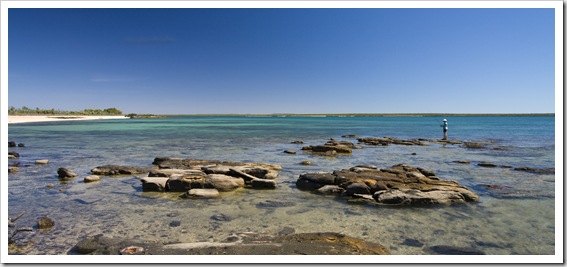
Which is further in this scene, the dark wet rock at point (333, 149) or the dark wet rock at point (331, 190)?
the dark wet rock at point (333, 149)

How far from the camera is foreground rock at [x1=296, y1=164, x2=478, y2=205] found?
42.1ft

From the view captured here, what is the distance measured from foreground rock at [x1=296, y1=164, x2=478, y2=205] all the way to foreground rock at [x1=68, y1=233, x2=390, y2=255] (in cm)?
496

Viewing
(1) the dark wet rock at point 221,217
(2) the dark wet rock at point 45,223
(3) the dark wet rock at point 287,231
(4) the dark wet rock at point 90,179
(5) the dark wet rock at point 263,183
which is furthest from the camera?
(4) the dark wet rock at point 90,179

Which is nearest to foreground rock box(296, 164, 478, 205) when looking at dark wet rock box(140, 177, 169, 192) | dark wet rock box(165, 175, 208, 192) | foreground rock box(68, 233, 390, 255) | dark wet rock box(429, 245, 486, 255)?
dark wet rock box(429, 245, 486, 255)

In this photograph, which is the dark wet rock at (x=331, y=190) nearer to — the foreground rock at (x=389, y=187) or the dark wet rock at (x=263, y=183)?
the foreground rock at (x=389, y=187)

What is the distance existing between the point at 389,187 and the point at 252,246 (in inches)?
342

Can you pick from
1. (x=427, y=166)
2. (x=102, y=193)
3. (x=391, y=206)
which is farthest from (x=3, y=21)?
(x=427, y=166)

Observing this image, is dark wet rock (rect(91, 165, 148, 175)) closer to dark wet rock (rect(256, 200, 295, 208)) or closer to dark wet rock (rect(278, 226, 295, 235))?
dark wet rock (rect(256, 200, 295, 208))

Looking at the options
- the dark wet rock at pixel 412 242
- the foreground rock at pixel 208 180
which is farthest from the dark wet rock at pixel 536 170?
the dark wet rock at pixel 412 242

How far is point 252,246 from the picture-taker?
7762mm

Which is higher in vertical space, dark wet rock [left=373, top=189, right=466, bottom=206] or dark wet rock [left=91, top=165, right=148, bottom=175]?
dark wet rock [left=91, top=165, right=148, bottom=175]

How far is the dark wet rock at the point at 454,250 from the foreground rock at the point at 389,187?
422 centimetres

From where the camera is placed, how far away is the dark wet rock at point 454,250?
8.15 meters

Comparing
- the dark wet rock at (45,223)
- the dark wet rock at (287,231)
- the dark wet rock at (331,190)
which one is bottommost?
the dark wet rock at (287,231)
